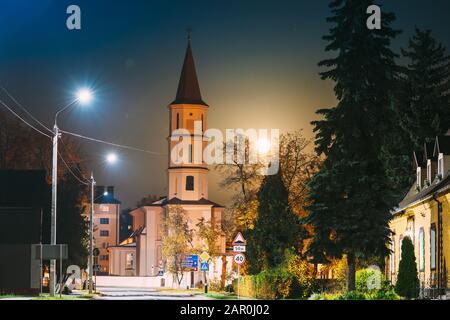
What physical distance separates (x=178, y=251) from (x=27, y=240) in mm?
45310

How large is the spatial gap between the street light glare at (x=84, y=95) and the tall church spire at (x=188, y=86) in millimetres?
91485

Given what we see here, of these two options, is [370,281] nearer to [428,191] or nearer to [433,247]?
[433,247]

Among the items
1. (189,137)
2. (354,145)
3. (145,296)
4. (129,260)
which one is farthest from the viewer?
(129,260)


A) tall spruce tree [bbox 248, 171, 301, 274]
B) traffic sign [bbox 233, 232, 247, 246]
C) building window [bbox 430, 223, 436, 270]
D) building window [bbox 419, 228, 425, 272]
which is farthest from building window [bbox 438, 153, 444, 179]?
tall spruce tree [bbox 248, 171, 301, 274]

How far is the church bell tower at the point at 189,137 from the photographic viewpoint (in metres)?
134

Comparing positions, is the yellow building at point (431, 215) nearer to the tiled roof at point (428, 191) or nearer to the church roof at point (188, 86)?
the tiled roof at point (428, 191)

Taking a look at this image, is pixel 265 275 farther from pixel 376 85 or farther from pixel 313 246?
pixel 376 85

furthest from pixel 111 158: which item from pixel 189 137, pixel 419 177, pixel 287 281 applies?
pixel 189 137

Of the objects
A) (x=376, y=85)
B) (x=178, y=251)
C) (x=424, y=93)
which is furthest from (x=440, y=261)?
(x=178, y=251)

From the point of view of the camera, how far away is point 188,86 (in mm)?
134875

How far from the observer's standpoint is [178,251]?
99.8 meters

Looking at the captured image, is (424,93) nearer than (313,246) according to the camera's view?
No

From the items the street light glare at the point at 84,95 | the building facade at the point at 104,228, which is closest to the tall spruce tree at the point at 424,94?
the street light glare at the point at 84,95

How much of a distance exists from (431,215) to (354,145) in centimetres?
638
